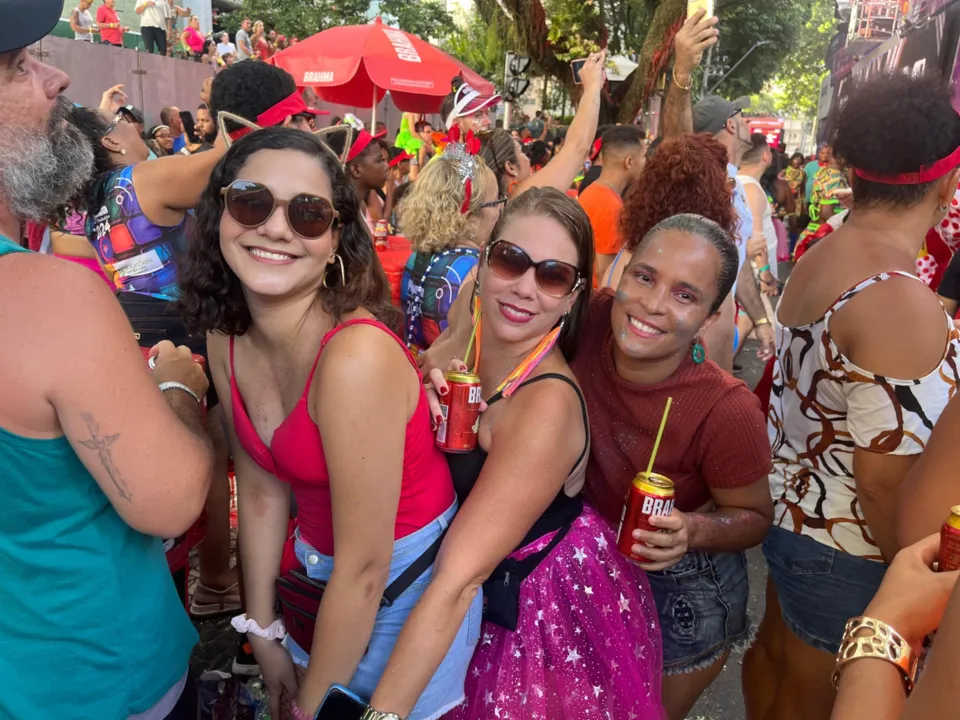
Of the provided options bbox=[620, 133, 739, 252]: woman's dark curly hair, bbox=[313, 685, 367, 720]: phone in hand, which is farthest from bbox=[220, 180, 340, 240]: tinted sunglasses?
bbox=[620, 133, 739, 252]: woman's dark curly hair

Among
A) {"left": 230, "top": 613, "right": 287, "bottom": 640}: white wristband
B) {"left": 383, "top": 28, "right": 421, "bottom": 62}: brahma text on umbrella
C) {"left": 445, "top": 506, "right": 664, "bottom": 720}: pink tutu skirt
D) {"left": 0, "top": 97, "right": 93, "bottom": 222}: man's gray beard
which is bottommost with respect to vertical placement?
{"left": 230, "top": 613, "right": 287, "bottom": 640}: white wristband

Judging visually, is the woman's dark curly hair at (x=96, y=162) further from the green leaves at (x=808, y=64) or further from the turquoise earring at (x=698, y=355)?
the green leaves at (x=808, y=64)

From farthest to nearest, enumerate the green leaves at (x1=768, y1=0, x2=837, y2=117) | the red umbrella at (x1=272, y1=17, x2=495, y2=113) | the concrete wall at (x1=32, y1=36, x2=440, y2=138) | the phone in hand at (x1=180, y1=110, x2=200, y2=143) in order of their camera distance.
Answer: the green leaves at (x1=768, y1=0, x2=837, y2=117), the concrete wall at (x1=32, y1=36, x2=440, y2=138), the red umbrella at (x1=272, y1=17, x2=495, y2=113), the phone in hand at (x1=180, y1=110, x2=200, y2=143)

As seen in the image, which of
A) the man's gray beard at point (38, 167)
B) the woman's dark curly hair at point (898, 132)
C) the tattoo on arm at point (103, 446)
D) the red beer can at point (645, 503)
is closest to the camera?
the tattoo on arm at point (103, 446)

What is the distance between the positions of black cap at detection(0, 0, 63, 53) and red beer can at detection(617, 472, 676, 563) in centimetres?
162

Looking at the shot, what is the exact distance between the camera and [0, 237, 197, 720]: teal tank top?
1252mm

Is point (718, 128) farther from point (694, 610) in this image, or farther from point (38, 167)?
point (38, 167)

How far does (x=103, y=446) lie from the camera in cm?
121

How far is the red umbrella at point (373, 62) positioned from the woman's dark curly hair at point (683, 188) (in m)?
5.15

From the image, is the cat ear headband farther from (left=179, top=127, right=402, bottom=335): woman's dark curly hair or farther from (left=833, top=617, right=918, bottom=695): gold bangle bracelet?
(left=833, top=617, right=918, bottom=695): gold bangle bracelet

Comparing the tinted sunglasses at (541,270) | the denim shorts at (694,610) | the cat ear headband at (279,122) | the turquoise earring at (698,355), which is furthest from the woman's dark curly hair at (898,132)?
the cat ear headband at (279,122)

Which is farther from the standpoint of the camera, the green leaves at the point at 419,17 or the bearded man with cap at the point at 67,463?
the green leaves at the point at 419,17

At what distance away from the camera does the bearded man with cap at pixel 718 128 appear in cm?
297

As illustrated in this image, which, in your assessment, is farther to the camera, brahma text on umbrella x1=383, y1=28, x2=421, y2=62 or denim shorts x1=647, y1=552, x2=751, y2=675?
brahma text on umbrella x1=383, y1=28, x2=421, y2=62
